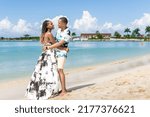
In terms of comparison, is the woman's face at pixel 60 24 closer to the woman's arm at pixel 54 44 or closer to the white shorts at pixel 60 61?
the woman's arm at pixel 54 44

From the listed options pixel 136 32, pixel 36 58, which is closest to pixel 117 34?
pixel 136 32

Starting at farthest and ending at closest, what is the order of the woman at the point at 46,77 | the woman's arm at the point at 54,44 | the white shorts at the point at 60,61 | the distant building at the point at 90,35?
the distant building at the point at 90,35, the woman at the point at 46,77, the white shorts at the point at 60,61, the woman's arm at the point at 54,44

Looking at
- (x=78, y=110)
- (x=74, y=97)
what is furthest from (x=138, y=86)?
(x=78, y=110)

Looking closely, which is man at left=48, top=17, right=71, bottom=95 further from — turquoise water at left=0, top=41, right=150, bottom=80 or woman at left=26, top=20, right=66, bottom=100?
turquoise water at left=0, top=41, right=150, bottom=80

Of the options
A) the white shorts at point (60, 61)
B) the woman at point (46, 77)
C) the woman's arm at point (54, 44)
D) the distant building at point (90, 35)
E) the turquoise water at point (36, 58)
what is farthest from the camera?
the distant building at point (90, 35)

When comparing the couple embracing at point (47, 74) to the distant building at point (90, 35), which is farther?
the distant building at point (90, 35)

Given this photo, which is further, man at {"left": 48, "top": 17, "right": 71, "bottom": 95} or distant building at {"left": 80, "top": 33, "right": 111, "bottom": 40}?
distant building at {"left": 80, "top": 33, "right": 111, "bottom": 40}

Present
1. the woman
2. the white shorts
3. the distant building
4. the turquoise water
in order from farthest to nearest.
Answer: the distant building, the turquoise water, the woman, the white shorts

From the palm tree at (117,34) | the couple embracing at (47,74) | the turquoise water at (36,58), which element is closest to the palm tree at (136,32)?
the palm tree at (117,34)

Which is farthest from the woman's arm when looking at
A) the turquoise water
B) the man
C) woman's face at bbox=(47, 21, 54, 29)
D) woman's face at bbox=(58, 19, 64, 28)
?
the turquoise water

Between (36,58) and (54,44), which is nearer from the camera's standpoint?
(54,44)

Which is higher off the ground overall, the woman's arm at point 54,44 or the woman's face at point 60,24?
the woman's face at point 60,24

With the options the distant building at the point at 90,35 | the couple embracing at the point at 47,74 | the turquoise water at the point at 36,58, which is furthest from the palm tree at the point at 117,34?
the couple embracing at the point at 47,74

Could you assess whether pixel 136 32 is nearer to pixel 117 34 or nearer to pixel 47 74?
pixel 117 34
